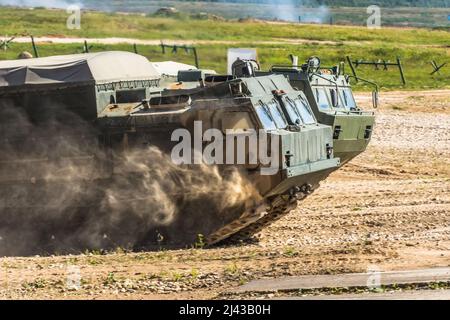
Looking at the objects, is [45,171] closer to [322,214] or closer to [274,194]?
[274,194]

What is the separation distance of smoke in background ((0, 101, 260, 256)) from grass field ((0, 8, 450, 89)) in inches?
1115

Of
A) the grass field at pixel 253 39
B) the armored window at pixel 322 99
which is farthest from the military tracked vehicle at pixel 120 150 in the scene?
the grass field at pixel 253 39

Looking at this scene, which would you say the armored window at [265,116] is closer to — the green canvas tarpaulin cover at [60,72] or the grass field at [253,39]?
the green canvas tarpaulin cover at [60,72]

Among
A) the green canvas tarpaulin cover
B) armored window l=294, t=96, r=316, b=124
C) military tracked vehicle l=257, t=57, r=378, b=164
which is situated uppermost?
the green canvas tarpaulin cover

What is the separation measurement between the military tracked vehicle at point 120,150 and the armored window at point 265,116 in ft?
0.08

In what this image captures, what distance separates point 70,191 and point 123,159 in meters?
0.96

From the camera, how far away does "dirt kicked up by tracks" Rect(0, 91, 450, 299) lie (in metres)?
15.8

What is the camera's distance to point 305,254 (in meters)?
17.6

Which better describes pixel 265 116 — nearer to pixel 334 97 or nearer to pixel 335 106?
pixel 335 106

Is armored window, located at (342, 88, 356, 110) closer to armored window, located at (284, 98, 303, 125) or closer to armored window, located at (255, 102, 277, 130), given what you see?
armored window, located at (284, 98, 303, 125)

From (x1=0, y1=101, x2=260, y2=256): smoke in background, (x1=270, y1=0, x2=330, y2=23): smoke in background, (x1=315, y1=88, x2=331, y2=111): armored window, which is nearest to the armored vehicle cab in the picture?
(x1=0, y1=101, x2=260, y2=256): smoke in background

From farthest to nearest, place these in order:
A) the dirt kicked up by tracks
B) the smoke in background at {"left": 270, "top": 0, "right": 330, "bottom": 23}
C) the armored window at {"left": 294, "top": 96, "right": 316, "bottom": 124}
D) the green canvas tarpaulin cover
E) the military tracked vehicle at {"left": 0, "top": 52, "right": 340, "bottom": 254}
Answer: the smoke in background at {"left": 270, "top": 0, "right": 330, "bottom": 23} < the armored window at {"left": 294, "top": 96, "right": 316, "bottom": 124} < the green canvas tarpaulin cover < the military tracked vehicle at {"left": 0, "top": 52, "right": 340, "bottom": 254} < the dirt kicked up by tracks

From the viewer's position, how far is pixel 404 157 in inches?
1219

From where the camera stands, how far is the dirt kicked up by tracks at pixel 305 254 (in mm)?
15805
